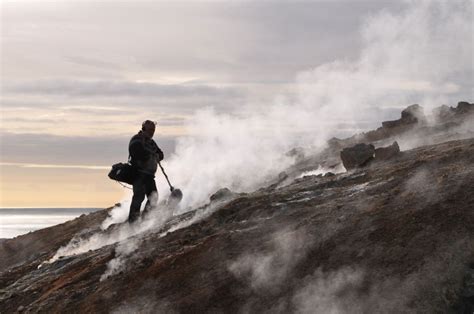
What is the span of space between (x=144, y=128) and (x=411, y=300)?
10115mm

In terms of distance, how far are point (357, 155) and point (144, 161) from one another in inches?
245

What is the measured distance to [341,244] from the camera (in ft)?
43.2

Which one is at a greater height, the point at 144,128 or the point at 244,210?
the point at 144,128

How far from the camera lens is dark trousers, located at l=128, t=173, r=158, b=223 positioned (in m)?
19.6

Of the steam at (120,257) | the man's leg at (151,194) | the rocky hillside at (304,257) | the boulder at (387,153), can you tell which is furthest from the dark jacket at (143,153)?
the boulder at (387,153)

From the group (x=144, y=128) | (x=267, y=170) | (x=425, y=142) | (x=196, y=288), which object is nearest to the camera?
(x=196, y=288)

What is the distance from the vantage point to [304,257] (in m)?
13.1

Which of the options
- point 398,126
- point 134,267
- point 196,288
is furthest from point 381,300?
point 398,126

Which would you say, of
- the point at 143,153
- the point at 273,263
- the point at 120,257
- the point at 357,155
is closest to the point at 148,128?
the point at 143,153

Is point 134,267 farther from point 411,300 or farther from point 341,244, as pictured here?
point 411,300

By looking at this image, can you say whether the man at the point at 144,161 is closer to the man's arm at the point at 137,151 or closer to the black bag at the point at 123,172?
the man's arm at the point at 137,151

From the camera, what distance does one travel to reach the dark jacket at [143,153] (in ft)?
63.2

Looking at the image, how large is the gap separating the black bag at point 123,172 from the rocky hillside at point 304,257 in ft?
5.86

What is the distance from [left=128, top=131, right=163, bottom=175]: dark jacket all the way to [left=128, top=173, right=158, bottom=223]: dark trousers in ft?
0.74
